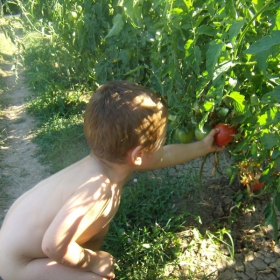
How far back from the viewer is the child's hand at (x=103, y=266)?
1.62 metres

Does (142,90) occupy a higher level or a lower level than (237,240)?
higher

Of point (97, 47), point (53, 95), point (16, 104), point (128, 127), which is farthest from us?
point (16, 104)

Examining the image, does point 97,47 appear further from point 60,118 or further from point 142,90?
point 142,90

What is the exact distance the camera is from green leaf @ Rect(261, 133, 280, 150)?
130cm

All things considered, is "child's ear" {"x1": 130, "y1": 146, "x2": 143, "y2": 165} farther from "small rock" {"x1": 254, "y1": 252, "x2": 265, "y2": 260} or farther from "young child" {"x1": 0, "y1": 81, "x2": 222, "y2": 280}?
"small rock" {"x1": 254, "y1": 252, "x2": 265, "y2": 260}

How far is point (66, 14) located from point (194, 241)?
1.94 meters

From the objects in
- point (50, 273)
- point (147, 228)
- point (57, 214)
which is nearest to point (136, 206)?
point (147, 228)

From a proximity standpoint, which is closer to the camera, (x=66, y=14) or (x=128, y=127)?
(x=128, y=127)

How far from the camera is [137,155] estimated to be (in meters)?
1.52

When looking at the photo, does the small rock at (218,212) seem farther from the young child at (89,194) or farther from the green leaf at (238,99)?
the green leaf at (238,99)

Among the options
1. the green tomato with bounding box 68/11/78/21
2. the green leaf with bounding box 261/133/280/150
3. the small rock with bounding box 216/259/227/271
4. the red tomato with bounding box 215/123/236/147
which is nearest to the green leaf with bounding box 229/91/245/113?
the green leaf with bounding box 261/133/280/150

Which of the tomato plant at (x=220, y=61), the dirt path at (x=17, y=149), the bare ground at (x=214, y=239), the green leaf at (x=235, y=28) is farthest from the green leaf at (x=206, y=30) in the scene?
the dirt path at (x=17, y=149)

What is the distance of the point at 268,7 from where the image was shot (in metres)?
1.10

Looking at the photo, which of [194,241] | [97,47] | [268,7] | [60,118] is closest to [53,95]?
[60,118]
